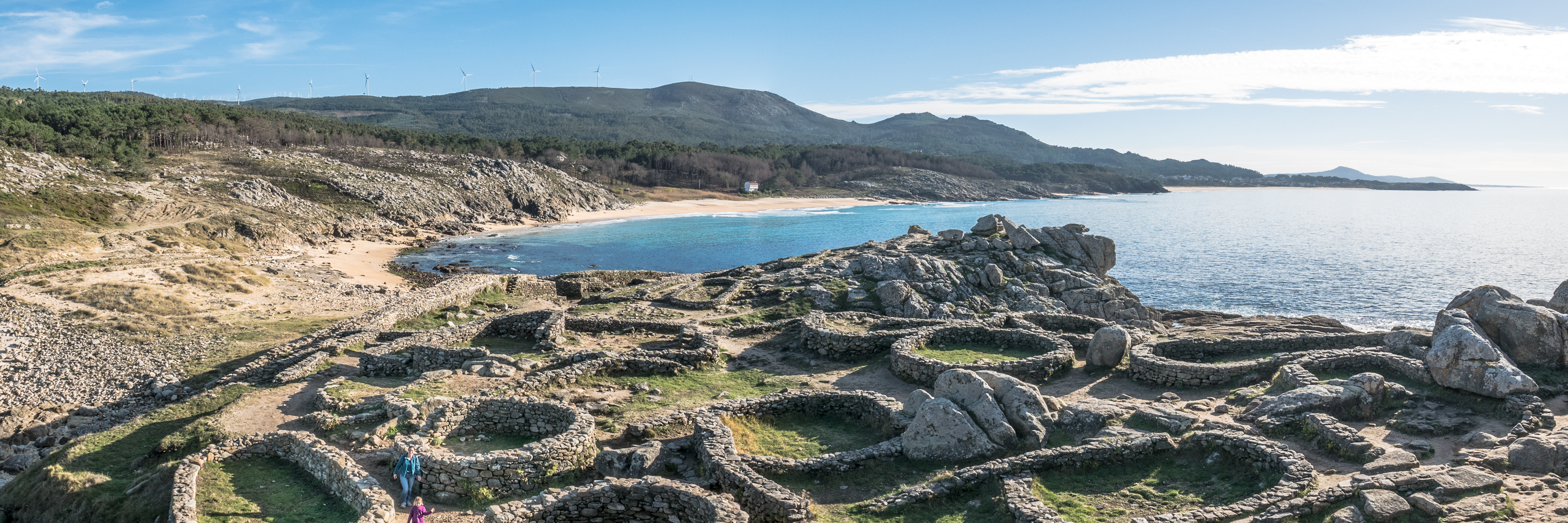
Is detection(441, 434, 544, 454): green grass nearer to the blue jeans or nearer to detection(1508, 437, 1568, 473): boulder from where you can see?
the blue jeans

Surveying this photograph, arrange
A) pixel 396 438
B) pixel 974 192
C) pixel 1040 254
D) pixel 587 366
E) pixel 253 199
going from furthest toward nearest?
pixel 974 192 < pixel 253 199 < pixel 1040 254 < pixel 587 366 < pixel 396 438

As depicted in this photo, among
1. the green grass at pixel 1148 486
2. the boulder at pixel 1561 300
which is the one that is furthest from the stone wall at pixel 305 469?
the boulder at pixel 1561 300

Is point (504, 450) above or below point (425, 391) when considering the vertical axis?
above

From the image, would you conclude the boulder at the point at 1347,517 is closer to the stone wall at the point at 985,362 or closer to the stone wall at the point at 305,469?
the stone wall at the point at 985,362

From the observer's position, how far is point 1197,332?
29.2 m

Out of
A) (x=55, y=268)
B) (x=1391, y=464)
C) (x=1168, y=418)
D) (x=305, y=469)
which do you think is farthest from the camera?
(x=55, y=268)

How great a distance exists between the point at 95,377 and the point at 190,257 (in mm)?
21878

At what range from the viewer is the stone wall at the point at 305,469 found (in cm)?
1272

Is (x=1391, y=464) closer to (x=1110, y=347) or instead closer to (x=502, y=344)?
(x=1110, y=347)

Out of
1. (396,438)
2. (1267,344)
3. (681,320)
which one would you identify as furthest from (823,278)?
(396,438)

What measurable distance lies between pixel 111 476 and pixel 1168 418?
21274 mm

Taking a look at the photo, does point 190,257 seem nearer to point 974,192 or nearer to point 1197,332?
point 1197,332

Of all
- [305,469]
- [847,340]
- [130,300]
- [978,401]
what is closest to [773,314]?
[847,340]

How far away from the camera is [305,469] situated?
14984mm
